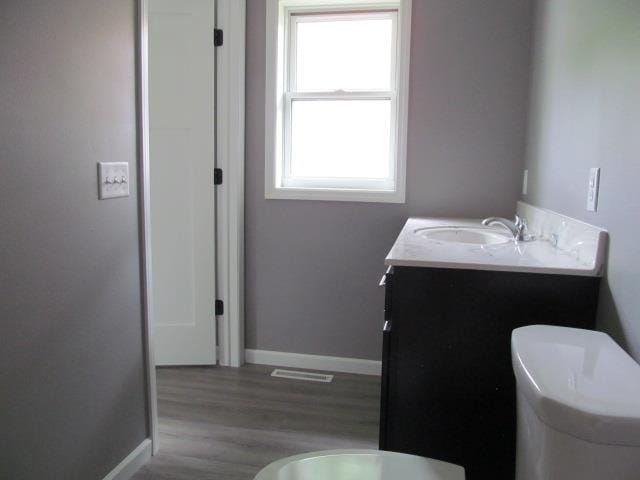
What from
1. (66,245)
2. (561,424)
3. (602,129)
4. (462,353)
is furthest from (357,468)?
(602,129)

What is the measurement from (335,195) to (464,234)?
0.80 metres

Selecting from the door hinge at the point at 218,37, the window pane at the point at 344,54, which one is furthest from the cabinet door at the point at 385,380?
the door hinge at the point at 218,37

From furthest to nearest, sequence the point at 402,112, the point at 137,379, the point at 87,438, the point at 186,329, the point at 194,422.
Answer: the point at 186,329
the point at 402,112
the point at 194,422
the point at 137,379
the point at 87,438

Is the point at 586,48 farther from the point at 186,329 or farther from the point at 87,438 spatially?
the point at 186,329

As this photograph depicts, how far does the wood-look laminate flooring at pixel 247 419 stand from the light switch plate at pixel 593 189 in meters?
1.26

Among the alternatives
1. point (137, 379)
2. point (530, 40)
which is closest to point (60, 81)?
point (137, 379)

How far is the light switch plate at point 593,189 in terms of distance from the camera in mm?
1504

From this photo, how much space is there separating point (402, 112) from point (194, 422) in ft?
5.94

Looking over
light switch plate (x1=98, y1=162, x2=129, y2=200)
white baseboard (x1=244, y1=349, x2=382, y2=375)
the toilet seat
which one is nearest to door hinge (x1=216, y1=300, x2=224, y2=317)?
white baseboard (x1=244, y1=349, x2=382, y2=375)

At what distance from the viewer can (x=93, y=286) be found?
1.67 meters

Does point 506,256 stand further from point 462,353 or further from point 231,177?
point 231,177

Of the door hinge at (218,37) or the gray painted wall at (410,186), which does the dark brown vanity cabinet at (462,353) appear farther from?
the door hinge at (218,37)

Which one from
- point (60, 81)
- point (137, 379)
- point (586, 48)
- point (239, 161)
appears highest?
point (586, 48)

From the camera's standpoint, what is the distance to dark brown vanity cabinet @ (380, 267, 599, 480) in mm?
1524
